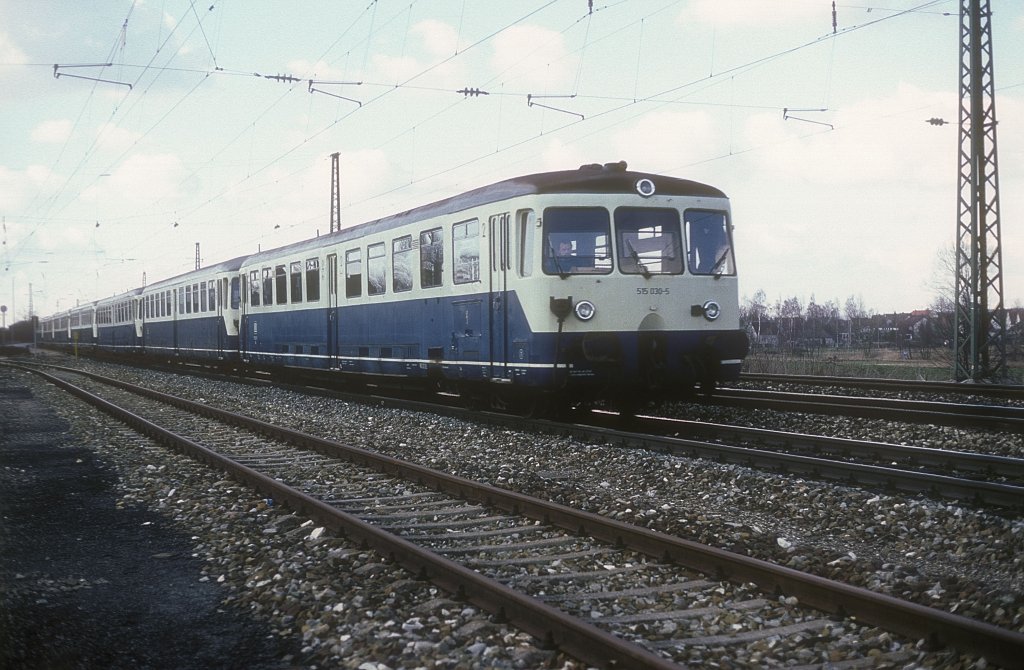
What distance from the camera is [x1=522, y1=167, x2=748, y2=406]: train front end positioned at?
35.3 feet

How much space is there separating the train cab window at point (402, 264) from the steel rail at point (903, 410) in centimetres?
Result: 514

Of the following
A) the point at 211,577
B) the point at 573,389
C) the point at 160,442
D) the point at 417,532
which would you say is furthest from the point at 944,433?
the point at 160,442

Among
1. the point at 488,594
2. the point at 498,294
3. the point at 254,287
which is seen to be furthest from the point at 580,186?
the point at 254,287

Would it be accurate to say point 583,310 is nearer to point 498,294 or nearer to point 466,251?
point 498,294

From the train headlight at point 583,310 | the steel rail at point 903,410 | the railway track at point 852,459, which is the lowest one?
the railway track at point 852,459

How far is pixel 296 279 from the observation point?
19.2 m

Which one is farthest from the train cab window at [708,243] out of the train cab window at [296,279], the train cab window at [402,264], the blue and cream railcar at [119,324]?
the blue and cream railcar at [119,324]

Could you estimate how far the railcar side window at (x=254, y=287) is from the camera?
72.4 ft

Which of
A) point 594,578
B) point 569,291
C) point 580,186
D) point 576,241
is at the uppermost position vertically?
point 580,186

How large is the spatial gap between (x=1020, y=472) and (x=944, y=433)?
2.88 meters

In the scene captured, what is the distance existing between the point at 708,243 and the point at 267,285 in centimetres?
1283

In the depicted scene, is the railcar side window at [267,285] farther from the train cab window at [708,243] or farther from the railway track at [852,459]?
the train cab window at [708,243]

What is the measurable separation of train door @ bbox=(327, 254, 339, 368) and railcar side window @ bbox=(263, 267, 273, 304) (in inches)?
165

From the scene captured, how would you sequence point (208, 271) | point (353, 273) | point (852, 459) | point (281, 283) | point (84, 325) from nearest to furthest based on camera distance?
point (852, 459) < point (353, 273) < point (281, 283) < point (208, 271) < point (84, 325)
